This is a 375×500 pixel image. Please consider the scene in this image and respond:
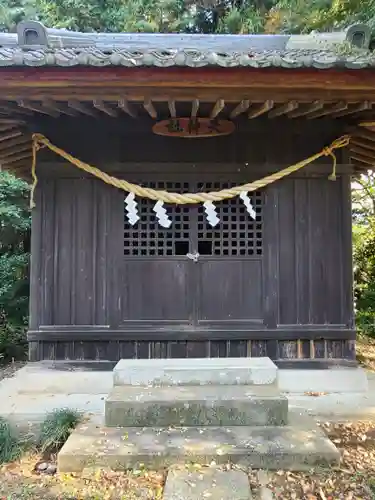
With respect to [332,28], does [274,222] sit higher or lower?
lower

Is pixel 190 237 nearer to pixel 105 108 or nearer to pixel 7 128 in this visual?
pixel 105 108

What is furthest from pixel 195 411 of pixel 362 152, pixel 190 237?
pixel 362 152

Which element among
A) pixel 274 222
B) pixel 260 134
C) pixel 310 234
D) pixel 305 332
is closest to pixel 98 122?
pixel 260 134

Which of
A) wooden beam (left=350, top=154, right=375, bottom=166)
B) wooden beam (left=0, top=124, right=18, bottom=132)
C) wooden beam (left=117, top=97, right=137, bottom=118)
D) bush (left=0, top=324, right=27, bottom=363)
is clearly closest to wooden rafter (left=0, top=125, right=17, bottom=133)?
wooden beam (left=0, top=124, right=18, bottom=132)

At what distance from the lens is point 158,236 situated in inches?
215

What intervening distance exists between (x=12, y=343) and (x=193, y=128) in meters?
6.53

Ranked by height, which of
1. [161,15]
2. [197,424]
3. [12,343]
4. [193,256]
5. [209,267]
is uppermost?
[161,15]

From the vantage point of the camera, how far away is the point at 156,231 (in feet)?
17.9

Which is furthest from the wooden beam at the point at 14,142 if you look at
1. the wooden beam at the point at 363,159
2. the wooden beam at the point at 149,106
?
the wooden beam at the point at 363,159

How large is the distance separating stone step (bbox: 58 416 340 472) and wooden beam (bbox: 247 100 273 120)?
120 inches

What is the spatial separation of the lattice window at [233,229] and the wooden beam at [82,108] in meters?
1.51

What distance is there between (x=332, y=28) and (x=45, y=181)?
28.0 feet

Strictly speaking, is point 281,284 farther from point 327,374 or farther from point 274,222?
point 327,374

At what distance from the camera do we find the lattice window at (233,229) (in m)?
5.46
